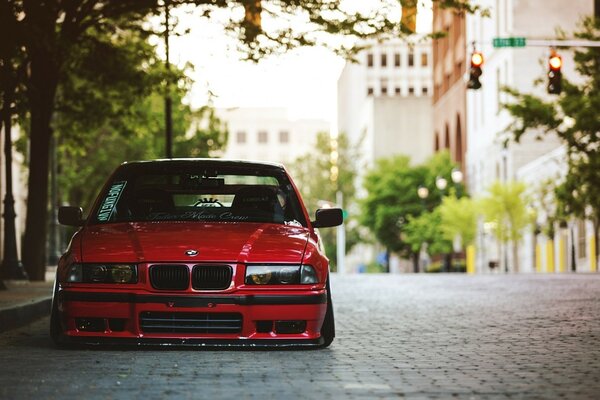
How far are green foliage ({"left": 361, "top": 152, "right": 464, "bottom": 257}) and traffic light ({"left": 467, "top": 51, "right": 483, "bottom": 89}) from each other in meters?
60.4

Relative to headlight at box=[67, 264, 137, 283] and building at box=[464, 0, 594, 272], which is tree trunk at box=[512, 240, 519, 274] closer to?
building at box=[464, 0, 594, 272]

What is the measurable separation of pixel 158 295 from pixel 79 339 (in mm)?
786

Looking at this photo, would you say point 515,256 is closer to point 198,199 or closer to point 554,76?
point 554,76

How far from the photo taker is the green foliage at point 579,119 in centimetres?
4441

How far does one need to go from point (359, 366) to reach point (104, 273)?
2.10m

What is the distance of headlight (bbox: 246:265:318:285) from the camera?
10250 mm

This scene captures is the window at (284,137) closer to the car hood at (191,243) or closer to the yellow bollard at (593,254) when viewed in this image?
the yellow bollard at (593,254)

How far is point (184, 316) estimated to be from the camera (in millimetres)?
10203

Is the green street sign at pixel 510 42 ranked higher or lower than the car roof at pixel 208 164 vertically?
higher

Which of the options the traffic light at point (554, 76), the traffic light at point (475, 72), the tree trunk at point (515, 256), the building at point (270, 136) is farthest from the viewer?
the building at point (270, 136)

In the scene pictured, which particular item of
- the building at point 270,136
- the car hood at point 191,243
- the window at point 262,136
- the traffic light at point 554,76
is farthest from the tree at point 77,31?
the window at point 262,136

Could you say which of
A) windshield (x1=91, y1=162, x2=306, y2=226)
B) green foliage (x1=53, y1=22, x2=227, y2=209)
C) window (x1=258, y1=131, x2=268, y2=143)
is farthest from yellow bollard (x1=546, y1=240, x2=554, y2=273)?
window (x1=258, y1=131, x2=268, y2=143)

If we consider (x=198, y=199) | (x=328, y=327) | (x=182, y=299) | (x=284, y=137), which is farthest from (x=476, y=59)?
(x=284, y=137)

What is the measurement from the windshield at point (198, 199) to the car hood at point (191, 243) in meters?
0.38
